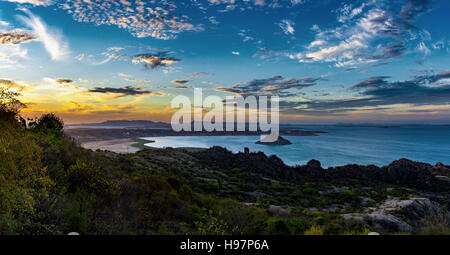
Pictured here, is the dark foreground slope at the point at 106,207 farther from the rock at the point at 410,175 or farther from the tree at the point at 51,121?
the rock at the point at 410,175

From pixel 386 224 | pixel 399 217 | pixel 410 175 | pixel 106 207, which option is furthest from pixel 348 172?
pixel 106 207

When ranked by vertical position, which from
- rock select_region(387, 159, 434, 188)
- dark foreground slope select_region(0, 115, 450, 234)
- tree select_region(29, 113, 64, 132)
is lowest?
rock select_region(387, 159, 434, 188)

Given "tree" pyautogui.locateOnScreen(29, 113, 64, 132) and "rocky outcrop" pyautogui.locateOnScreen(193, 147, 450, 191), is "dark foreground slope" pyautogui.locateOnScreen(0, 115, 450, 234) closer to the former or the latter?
"tree" pyautogui.locateOnScreen(29, 113, 64, 132)

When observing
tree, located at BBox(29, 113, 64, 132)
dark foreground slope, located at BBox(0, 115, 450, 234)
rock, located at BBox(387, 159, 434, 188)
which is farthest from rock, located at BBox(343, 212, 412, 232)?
rock, located at BBox(387, 159, 434, 188)

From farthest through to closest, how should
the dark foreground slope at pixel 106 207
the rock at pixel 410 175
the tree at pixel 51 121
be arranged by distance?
1. the rock at pixel 410 175
2. the tree at pixel 51 121
3. the dark foreground slope at pixel 106 207

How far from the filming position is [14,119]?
1013cm

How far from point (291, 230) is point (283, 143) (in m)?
161

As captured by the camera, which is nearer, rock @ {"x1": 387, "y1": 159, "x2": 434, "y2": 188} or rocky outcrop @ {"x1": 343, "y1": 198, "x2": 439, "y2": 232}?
rocky outcrop @ {"x1": 343, "y1": 198, "x2": 439, "y2": 232}

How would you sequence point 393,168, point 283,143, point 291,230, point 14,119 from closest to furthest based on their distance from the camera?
point 14,119 < point 291,230 < point 393,168 < point 283,143

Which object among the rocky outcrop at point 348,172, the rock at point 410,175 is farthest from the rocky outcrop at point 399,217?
the rock at point 410,175
